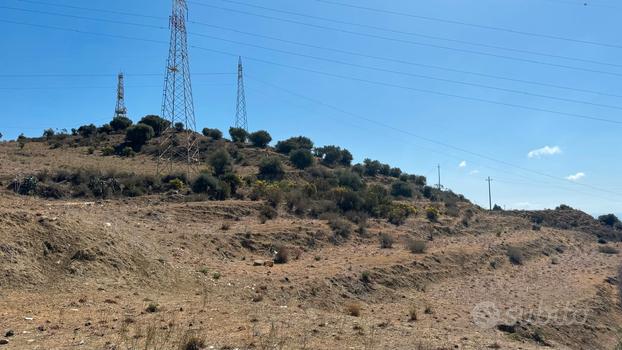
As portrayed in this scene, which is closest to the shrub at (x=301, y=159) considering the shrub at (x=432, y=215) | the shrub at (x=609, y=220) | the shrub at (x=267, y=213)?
the shrub at (x=432, y=215)

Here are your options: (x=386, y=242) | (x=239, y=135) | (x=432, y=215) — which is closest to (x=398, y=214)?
(x=432, y=215)

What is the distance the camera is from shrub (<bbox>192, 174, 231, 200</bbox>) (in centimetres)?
3944

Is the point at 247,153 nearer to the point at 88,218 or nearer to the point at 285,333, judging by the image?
the point at 88,218

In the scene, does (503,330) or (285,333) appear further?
(503,330)

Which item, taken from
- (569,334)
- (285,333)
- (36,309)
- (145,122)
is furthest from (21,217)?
(145,122)

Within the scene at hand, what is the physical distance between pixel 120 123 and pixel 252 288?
62.3 metres

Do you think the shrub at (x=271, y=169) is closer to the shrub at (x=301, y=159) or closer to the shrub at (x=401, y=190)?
the shrub at (x=301, y=159)

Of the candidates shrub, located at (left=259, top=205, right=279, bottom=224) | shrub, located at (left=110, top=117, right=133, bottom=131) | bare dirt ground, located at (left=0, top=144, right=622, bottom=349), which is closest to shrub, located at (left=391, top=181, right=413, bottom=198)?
bare dirt ground, located at (left=0, top=144, right=622, bottom=349)

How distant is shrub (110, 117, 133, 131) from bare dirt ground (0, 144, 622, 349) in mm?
36765

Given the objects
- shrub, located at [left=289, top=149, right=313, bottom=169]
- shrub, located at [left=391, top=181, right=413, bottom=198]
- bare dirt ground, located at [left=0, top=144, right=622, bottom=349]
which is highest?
shrub, located at [left=289, top=149, right=313, bottom=169]

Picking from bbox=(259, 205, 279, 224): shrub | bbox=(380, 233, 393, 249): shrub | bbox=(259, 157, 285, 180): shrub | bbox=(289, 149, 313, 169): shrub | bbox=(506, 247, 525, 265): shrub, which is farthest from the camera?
bbox=(289, 149, 313, 169): shrub

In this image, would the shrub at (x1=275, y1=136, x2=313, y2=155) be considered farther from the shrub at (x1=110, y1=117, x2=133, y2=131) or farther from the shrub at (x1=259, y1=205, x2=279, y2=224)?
the shrub at (x1=259, y1=205, x2=279, y2=224)

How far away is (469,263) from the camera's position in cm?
3466

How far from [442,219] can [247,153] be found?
26.2 m
